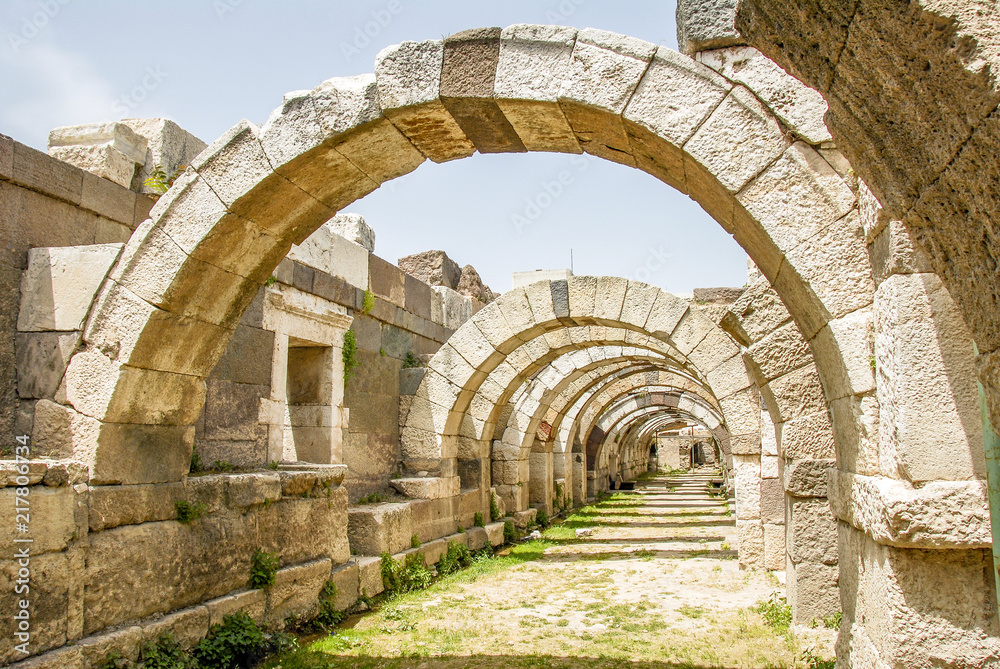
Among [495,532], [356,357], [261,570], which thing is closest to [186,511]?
[261,570]

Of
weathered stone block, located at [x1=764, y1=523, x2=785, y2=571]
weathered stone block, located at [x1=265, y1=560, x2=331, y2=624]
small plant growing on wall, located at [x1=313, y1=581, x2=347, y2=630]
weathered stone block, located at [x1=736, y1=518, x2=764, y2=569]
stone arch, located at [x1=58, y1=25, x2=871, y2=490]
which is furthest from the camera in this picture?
weathered stone block, located at [x1=736, y1=518, x2=764, y2=569]

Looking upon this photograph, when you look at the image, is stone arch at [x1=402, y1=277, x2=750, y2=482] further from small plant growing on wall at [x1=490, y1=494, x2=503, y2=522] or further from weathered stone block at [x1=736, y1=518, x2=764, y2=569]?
small plant growing on wall at [x1=490, y1=494, x2=503, y2=522]

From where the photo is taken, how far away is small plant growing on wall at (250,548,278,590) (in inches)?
189

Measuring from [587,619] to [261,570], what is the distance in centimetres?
250

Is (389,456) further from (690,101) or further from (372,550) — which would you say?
(690,101)

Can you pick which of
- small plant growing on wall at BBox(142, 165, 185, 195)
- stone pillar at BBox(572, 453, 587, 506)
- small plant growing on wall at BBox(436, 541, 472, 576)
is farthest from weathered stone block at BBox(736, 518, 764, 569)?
stone pillar at BBox(572, 453, 587, 506)

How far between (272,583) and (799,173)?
391 centimetres

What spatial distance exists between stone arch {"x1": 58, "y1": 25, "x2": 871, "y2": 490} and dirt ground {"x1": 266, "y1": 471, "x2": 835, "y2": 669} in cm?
186

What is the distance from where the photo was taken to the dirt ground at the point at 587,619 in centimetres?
461

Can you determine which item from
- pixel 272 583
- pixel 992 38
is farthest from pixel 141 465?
pixel 992 38

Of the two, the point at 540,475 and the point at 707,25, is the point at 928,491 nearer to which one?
the point at 707,25

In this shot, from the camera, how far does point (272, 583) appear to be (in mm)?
4859

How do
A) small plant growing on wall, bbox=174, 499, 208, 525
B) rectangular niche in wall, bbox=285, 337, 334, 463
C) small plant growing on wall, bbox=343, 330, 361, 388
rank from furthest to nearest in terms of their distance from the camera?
small plant growing on wall, bbox=343, 330, 361, 388, rectangular niche in wall, bbox=285, 337, 334, 463, small plant growing on wall, bbox=174, 499, 208, 525

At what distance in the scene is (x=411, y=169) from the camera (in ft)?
13.8
